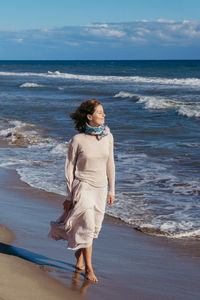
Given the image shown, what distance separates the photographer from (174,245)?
209 inches

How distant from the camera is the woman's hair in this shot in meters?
4.13


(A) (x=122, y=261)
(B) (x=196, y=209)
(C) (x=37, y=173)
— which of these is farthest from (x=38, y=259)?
(C) (x=37, y=173)

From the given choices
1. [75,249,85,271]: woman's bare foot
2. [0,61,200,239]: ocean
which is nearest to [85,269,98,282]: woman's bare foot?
[75,249,85,271]: woman's bare foot

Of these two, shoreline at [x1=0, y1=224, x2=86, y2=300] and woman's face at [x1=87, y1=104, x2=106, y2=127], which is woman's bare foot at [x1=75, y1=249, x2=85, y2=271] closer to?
shoreline at [x1=0, y1=224, x2=86, y2=300]

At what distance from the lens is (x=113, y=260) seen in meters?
4.62

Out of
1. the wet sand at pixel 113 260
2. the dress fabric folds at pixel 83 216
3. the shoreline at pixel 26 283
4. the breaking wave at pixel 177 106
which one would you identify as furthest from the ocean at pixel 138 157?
the shoreline at pixel 26 283

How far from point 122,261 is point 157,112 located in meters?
16.3

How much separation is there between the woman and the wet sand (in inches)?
9.9

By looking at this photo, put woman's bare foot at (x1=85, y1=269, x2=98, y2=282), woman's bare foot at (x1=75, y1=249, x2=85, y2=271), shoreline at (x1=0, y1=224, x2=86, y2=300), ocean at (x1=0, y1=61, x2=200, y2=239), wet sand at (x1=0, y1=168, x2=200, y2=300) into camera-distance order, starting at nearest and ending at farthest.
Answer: shoreline at (x1=0, y1=224, x2=86, y2=300) → wet sand at (x1=0, y1=168, x2=200, y2=300) → woman's bare foot at (x1=85, y1=269, x2=98, y2=282) → woman's bare foot at (x1=75, y1=249, x2=85, y2=271) → ocean at (x1=0, y1=61, x2=200, y2=239)

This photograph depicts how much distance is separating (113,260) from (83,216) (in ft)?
2.67

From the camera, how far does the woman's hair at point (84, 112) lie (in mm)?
4129

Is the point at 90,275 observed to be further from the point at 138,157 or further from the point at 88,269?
the point at 138,157

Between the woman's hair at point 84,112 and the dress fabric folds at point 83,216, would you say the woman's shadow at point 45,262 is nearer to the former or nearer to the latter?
the dress fabric folds at point 83,216

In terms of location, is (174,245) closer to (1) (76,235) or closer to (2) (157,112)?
(1) (76,235)
